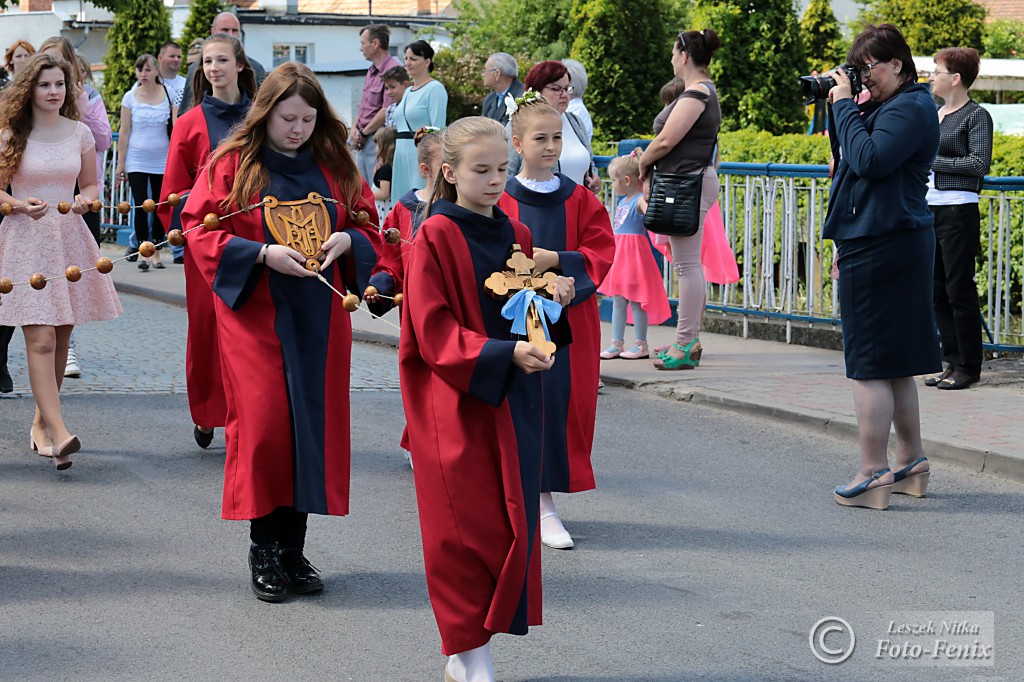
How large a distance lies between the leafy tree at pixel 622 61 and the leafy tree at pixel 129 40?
9.01m

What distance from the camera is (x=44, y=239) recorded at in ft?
23.8

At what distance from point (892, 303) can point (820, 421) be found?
1.92m

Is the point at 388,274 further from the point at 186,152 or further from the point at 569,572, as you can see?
the point at 186,152

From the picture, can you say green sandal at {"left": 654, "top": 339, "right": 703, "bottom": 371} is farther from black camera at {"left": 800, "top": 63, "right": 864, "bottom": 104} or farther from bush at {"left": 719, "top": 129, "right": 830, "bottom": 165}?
bush at {"left": 719, "top": 129, "right": 830, "bottom": 165}

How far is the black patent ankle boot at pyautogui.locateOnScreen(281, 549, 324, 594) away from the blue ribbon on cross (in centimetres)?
154

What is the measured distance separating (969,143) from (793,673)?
209 inches

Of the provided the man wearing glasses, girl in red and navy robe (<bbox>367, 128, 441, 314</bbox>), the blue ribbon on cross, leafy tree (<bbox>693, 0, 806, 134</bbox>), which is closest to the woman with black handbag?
the man wearing glasses

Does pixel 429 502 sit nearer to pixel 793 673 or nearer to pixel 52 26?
pixel 793 673

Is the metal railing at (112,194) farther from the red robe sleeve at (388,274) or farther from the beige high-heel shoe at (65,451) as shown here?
the red robe sleeve at (388,274)

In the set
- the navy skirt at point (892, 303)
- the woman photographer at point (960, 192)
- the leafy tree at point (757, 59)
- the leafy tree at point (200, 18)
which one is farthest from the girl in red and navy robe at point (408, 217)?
the leafy tree at point (200, 18)

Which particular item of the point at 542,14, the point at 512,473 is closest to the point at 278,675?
the point at 512,473

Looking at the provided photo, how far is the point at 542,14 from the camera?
4097cm

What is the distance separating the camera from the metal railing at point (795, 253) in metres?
10.0

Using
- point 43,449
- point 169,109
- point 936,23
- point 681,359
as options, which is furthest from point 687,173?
point 936,23
